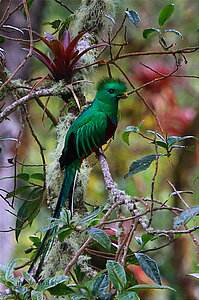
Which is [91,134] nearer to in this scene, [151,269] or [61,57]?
[61,57]

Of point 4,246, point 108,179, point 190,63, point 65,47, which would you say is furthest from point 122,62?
point 108,179

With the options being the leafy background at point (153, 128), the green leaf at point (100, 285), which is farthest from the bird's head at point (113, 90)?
the leafy background at point (153, 128)

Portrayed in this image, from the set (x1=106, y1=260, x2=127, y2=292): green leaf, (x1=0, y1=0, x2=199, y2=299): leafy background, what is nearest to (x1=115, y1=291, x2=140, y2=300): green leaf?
(x1=106, y1=260, x2=127, y2=292): green leaf

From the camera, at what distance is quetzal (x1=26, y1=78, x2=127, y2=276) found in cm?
127

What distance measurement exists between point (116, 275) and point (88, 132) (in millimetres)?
561

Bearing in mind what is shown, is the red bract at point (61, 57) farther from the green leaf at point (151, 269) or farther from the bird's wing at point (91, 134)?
the green leaf at point (151, 269)

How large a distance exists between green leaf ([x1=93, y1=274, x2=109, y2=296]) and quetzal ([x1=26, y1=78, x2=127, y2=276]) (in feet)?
1.14

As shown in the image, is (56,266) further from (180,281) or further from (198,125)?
(198,125)

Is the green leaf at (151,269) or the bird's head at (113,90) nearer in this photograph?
the green leaf at (151,269)

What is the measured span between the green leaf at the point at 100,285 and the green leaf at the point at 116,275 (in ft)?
0.22

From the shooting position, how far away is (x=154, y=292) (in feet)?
7.66

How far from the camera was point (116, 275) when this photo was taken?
0.81 m

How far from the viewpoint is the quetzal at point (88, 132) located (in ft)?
4.17

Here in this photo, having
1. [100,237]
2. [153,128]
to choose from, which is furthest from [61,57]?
[153,128]
